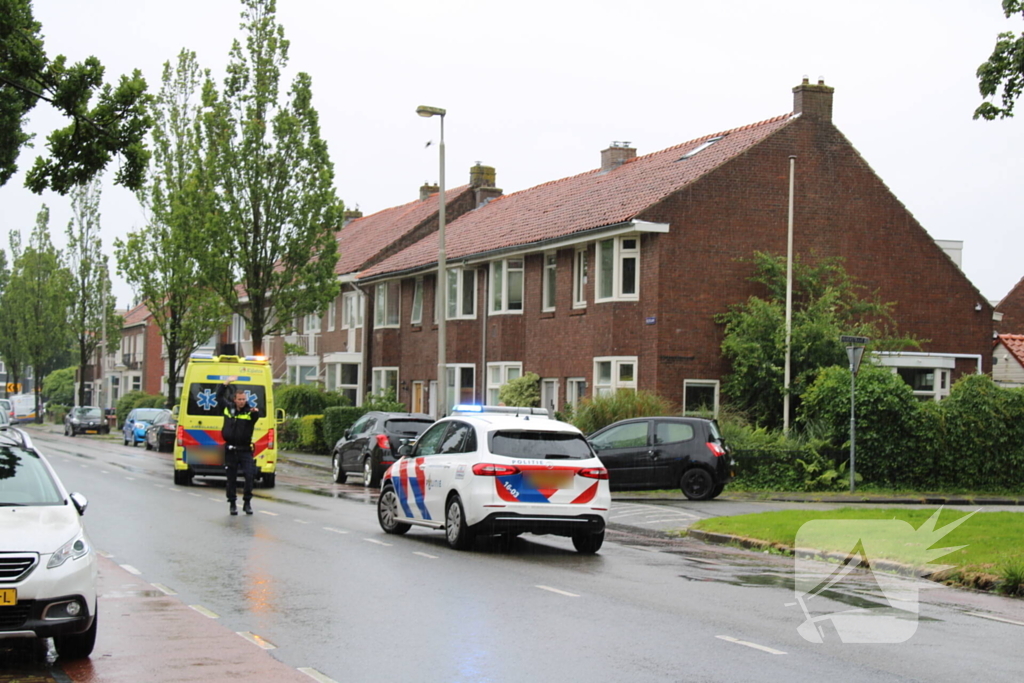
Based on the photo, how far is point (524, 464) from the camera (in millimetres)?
14352

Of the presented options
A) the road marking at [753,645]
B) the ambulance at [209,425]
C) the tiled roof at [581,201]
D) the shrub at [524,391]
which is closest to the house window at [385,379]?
the tiled roof at [581,201]

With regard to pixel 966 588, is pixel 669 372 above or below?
above

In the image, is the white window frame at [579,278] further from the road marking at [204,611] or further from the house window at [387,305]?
the road marking at [204,611]

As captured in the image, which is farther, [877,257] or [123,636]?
[877,257]

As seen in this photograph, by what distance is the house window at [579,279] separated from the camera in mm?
32062

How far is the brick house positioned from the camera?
29875 millimetres

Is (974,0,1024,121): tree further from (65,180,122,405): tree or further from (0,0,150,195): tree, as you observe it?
(65,180,122,405): tree

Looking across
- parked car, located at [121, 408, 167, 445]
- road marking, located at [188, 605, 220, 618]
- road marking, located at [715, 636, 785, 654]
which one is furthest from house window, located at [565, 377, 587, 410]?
road marking, located at [715, 636, 785, 654]

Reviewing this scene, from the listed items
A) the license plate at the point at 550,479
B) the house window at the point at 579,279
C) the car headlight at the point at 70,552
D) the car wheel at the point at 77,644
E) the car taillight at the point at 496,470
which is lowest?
→ the car wheel at the point at 77,644

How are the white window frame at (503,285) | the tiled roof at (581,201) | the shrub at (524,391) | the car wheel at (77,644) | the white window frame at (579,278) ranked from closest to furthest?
the car wheel at (77,644) → the tiled roof at (581,201) → the white window frame at (579,278) → the shrub at (524,391) → the white window frame at (503,285)

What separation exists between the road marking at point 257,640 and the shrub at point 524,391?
2456cm

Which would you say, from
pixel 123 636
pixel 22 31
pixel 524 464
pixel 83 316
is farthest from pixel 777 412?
pixel 83 316

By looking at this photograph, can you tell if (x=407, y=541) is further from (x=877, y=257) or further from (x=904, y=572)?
(x=877, y=257)

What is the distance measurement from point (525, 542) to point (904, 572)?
4876 mm
